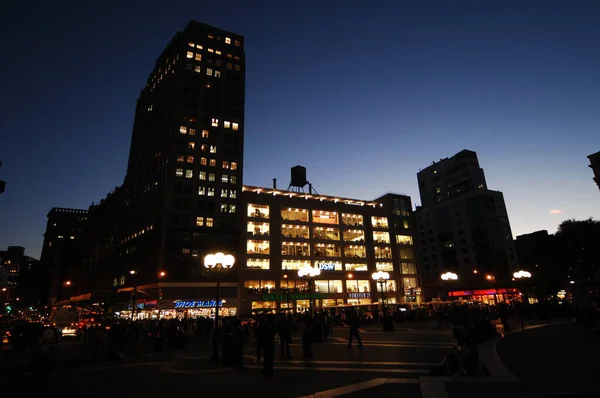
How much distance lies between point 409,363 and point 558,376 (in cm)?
459

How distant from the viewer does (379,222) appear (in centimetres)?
7675

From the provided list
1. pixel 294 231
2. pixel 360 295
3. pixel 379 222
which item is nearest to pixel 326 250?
pixel 294 231

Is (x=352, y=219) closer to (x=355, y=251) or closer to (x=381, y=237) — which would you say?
(x=355, y=251)

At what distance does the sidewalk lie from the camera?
22.5ft

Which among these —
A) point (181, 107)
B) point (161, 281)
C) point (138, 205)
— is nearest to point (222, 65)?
point (181, 107)

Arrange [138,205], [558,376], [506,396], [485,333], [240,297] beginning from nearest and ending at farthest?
[506,396] → [558,376] → [485,333] → [240,297] → [138,205]

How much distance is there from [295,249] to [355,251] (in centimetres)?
1397

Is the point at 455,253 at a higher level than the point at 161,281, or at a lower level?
higher

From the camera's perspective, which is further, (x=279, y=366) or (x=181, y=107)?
(x=181, y=107)

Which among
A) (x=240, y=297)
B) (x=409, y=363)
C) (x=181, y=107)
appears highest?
(x=181, y=107)

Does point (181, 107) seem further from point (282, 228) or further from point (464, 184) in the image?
point (464, 184)

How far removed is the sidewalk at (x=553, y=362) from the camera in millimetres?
6847

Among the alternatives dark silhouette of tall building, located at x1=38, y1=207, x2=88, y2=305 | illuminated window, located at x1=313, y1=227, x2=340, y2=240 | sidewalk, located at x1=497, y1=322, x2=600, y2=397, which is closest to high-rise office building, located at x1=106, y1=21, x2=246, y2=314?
illuminated window, located at x1=313, y1=227, x2=340, y2=240

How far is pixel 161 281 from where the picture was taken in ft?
174
